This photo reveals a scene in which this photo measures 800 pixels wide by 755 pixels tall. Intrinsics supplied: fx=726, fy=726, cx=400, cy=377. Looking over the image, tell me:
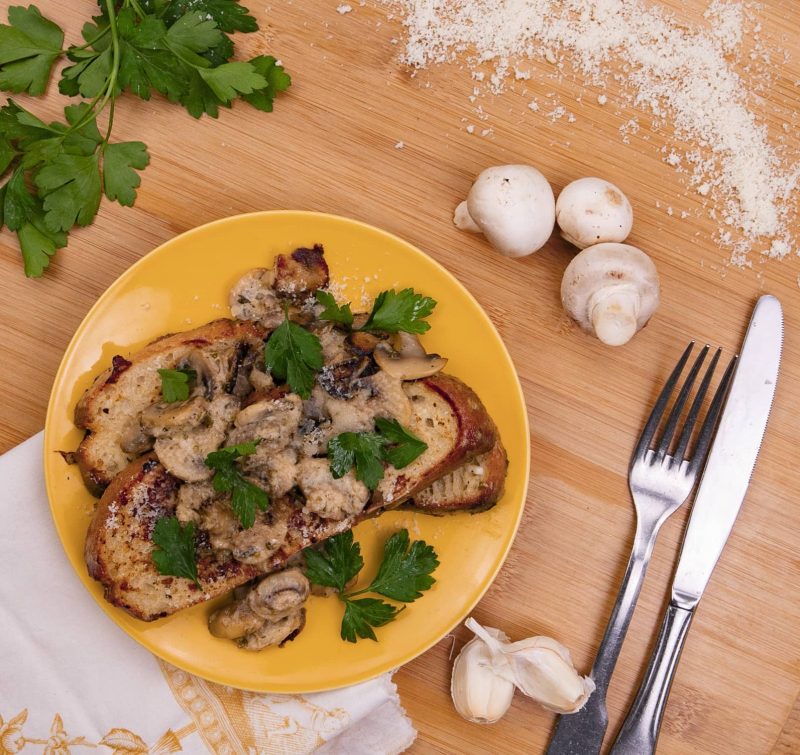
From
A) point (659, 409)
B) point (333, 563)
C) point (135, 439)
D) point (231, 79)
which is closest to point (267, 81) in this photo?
point (231, 79)

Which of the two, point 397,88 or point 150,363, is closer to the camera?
point 150,363

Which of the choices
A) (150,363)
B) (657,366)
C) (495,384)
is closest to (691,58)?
(657,366)

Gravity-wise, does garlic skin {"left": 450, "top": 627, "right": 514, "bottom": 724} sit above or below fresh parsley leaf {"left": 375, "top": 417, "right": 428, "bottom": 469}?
below

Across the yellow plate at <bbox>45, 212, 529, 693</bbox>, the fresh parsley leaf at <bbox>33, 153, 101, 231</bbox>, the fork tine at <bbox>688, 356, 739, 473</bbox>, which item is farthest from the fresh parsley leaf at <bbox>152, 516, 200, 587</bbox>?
the fork tine at <bbox>688, 356, 739, 473</bbox>

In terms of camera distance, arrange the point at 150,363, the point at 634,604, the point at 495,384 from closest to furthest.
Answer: the point at 150,363 < the point at 495,384 < the point at 634,604

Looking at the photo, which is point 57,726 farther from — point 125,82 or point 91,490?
point 125,82

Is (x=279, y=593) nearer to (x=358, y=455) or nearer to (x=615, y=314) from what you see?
(x=358, y=455)

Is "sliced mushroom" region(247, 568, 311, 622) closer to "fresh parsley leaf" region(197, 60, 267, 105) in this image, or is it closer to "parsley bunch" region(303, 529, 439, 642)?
"parsley bunch" region(303, 529, 439, 642)
